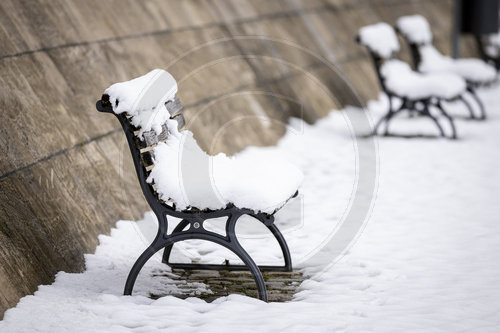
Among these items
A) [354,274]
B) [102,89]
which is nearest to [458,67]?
[102,89]

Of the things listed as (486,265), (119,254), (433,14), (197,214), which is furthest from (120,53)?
(433,14)

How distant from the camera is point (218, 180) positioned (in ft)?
13.6

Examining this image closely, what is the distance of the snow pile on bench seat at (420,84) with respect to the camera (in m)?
9.06

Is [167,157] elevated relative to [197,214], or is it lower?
elevated

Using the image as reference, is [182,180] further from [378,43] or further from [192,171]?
[378,43]

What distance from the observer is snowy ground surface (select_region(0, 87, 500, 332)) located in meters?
3.90

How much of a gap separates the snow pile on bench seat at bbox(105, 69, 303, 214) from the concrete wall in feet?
2.73

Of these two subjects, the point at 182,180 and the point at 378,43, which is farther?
the point at 378,43

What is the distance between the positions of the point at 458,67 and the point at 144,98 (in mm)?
7939

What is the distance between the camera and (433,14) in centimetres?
1497

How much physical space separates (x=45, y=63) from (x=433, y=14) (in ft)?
35.3

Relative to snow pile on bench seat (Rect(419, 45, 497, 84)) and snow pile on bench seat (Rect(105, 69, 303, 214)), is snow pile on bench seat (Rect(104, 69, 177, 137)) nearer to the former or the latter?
snow pile on bench seat (Rect(105, 69, 303, 214))

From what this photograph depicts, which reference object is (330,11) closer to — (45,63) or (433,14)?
(433,14)

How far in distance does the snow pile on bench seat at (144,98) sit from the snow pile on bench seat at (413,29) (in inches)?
271
